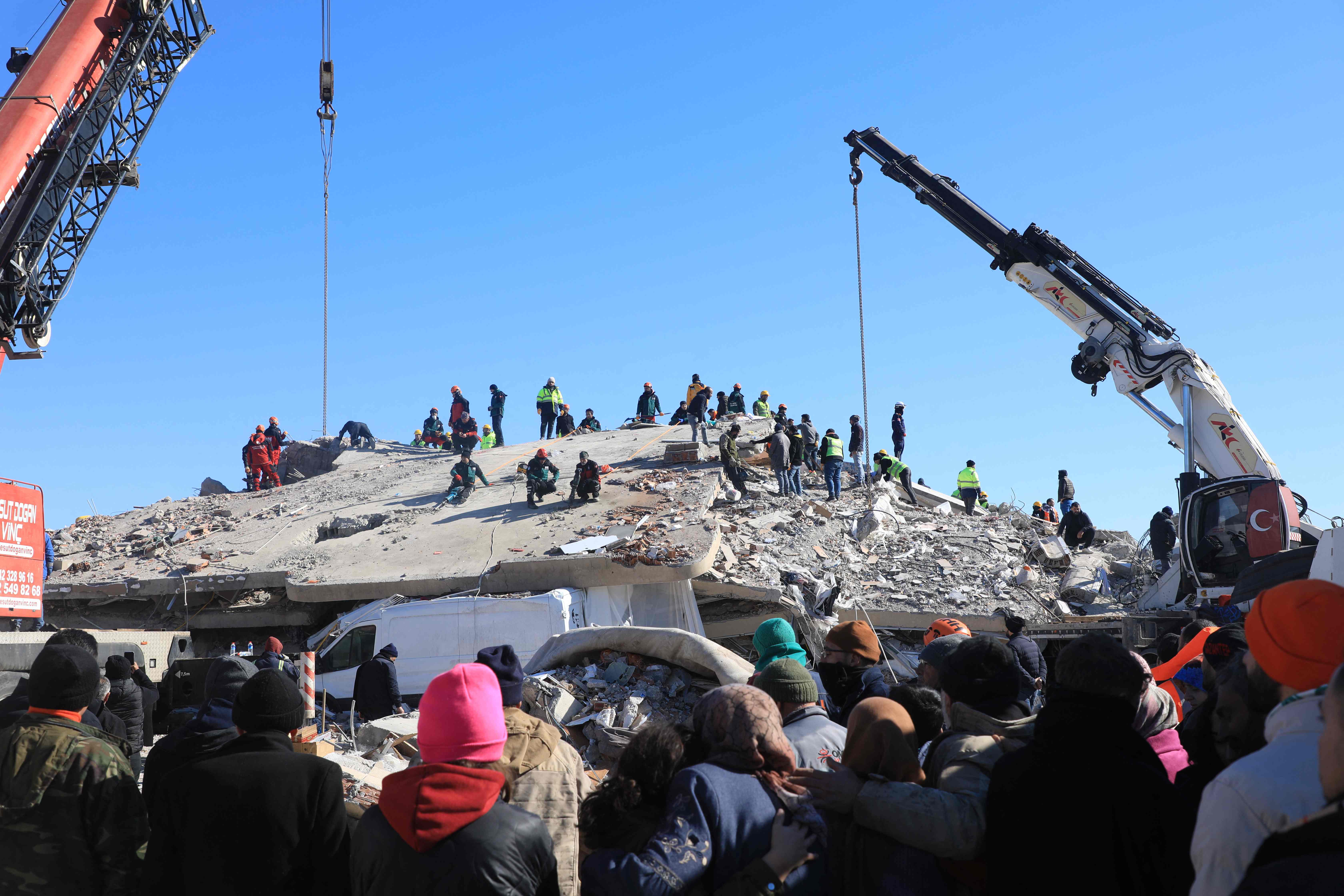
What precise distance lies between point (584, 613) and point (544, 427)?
14219 mm

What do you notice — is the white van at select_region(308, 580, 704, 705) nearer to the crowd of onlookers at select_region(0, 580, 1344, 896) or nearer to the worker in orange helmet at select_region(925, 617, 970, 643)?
the worker in orange helmet at select_region(925, 617, 970, 643)

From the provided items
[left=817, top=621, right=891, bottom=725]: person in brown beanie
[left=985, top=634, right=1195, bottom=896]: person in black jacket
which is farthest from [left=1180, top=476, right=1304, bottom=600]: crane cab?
[left=985, top=634, right=1195, bottom=896]: person in black jacket

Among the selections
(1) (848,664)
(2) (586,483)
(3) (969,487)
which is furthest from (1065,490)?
(1) (848,664)

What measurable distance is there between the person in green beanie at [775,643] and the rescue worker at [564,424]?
24.9 meters

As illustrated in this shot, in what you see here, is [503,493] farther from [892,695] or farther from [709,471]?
[892,695]

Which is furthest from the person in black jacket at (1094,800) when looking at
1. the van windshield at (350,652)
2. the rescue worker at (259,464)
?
the rescue worker at (259,464)

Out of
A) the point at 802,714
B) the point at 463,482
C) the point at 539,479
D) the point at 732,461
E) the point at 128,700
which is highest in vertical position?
the point at 732,461

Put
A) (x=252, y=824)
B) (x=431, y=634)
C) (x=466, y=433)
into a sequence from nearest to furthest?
1. (x=252, y=824)
2. (x=431, y=634)
3. (x=466, y=433)

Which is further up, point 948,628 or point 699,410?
point 699,410

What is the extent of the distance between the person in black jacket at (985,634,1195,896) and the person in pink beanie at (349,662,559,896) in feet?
4.53

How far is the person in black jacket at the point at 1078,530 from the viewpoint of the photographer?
20422 millimetres

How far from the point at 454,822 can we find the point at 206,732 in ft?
5.25

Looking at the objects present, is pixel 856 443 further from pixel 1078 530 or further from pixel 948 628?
pixel 948 628

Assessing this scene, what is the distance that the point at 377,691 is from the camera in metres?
10.0
